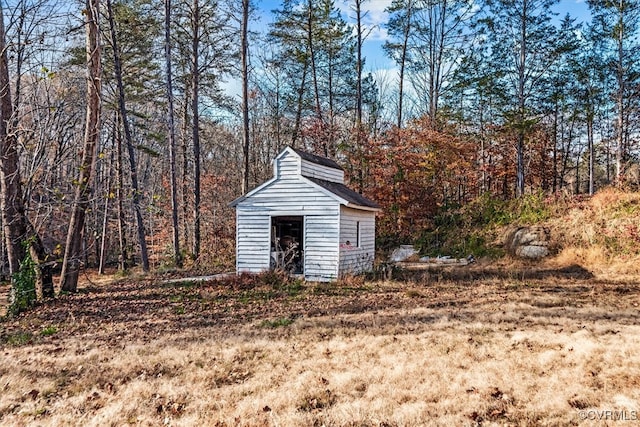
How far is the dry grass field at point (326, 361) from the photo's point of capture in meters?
3.91

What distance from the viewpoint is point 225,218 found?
18.9 m

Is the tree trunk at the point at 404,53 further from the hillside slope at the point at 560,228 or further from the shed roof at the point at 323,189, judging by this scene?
the shed roof at the point at 323,189

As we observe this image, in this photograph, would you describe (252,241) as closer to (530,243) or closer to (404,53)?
(530,243)

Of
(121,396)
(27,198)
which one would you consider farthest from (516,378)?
(27,198)

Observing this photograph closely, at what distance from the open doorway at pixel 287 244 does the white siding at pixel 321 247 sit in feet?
1.62

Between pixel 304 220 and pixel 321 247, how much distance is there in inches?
37.9

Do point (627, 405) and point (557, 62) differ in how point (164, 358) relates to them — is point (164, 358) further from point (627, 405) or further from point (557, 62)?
point (557, 62)

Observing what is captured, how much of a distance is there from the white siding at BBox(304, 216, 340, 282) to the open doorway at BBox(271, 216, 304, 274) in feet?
1.62

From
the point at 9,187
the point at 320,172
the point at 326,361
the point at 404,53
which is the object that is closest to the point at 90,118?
the point at 9,187

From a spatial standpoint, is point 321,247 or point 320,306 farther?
point 321,247

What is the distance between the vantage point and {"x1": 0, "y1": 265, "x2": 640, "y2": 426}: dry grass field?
3.91 metres

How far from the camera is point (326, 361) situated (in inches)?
211

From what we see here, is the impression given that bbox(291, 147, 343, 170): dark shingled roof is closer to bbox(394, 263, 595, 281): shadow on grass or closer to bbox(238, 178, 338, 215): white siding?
bbox(238, 178, 338, 215): white siding

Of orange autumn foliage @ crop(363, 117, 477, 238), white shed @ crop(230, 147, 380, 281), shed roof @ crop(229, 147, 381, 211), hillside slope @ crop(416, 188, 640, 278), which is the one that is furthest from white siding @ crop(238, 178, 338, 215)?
orange autumn foliage @ crop(363, 117, 477, 238)
